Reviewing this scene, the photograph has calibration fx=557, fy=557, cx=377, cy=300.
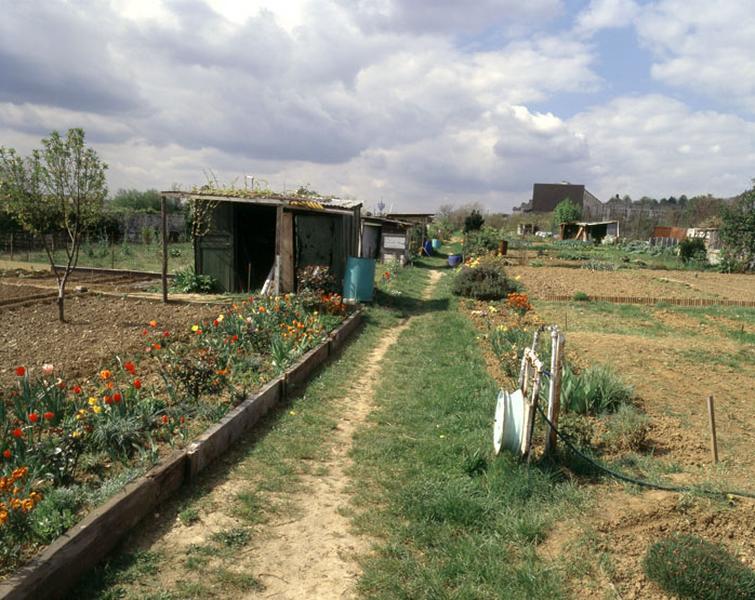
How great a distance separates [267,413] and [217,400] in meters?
0.56

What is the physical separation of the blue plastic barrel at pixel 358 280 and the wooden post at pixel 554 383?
7898mm

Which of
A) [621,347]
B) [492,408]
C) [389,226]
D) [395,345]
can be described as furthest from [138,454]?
[389,226]

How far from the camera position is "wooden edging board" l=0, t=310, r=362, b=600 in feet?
8.68

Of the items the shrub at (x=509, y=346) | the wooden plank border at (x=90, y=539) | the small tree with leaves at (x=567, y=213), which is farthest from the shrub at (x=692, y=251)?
the wooden plank border at (x=90, y=539)

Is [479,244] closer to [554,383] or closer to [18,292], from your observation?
[18,292]

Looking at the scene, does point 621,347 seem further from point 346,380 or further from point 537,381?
point 537,381

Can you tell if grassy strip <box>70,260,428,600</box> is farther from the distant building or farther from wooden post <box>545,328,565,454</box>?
the distant building

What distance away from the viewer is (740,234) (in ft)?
87.1

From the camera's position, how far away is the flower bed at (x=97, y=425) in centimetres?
304

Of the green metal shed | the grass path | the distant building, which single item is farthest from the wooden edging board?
the distant building

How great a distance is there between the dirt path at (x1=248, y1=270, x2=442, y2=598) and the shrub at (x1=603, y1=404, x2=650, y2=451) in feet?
7.46

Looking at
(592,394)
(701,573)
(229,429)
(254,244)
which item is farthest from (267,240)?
(701,573)

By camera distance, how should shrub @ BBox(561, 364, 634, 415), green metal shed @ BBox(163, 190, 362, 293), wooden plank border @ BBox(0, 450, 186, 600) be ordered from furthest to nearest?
green metal shed @ BBox(163, 190, 362, 293)
shrub @ BBox(561, 364, 634, 415)
wooden plank border @ BBox(0, 450, 186, 600)

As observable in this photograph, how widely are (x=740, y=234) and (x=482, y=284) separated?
61.6ft
